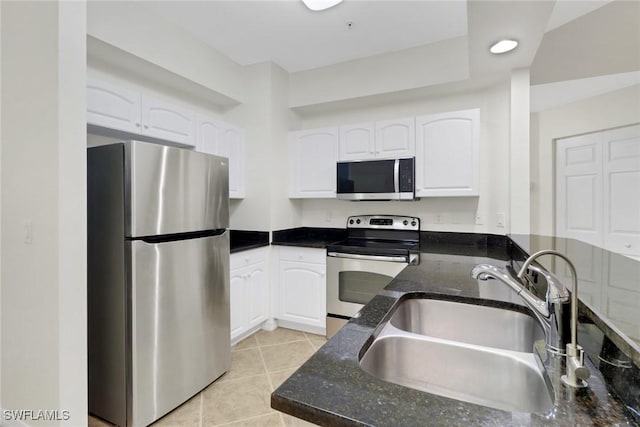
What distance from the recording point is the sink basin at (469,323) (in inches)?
43.4

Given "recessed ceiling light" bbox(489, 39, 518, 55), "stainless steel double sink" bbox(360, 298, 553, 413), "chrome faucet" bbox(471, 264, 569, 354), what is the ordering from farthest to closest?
"recessed ceiling light" bbox(489, 39, 518, 55) → "stainless steel double sink" bbox(360, 298, 553, 413) → "chrome faucet" bbox(471, 264, 569, 354)

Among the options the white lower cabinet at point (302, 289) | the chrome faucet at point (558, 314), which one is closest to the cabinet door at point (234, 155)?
the white lower cabinet at point (302, 289)

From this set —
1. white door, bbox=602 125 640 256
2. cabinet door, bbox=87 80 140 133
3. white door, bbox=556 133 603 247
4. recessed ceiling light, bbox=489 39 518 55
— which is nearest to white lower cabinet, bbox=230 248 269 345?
cabinet door, bbox=87 80 140 133

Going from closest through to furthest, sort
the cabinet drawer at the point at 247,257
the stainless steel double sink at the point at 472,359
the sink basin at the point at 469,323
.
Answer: the stainless steel double sink at the point at 472,359, the sink basin at the point at 469,323, the cabinet drawer at the point at 247,257

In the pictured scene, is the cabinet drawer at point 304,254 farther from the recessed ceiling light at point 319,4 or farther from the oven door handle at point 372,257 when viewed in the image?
the recessed ceiling light at point 319,4

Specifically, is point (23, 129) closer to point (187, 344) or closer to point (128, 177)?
point (128, 177)

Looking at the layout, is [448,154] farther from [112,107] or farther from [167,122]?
[112,107]

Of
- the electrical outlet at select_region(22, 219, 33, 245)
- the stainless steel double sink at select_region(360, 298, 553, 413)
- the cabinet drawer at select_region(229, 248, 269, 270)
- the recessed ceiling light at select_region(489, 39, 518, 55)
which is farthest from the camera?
the cabinet drawer at select_region(229, 248, 269, 270)

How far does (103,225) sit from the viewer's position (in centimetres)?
165

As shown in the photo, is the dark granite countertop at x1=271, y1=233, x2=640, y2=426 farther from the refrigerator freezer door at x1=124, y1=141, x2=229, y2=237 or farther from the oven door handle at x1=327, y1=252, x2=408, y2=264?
the oven door handle at x1=327, y1=252, x2=408, y2=264

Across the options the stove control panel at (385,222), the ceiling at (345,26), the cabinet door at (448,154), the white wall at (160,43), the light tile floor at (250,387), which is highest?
the ceiling at (345,26)

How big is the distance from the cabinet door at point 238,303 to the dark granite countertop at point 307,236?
1.75 ft

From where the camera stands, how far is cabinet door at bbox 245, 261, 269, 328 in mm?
2758

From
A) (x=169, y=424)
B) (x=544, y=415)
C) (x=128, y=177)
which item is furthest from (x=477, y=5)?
(x=169, y=424)
